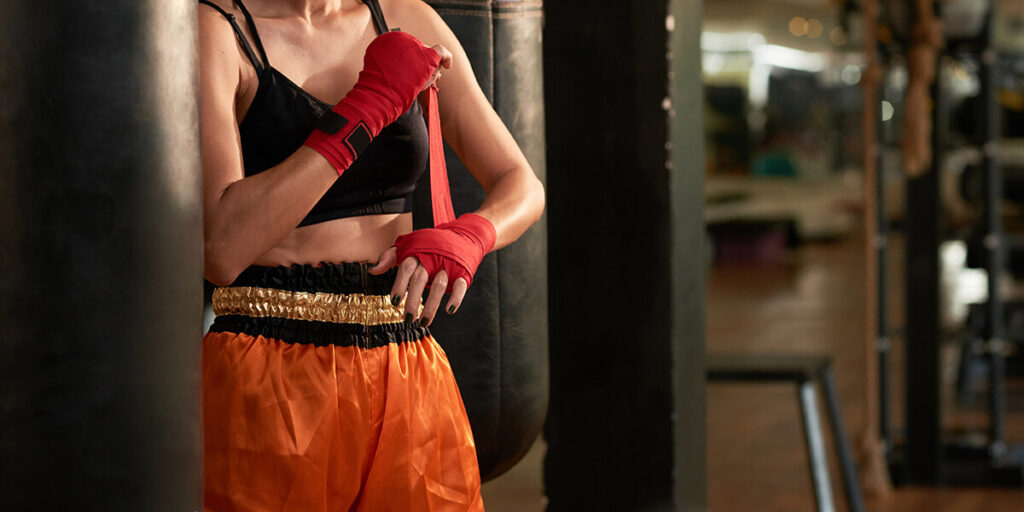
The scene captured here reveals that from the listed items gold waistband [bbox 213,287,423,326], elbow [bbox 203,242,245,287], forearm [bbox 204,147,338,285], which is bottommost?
gold waistband [bbox 213,287,423,326]

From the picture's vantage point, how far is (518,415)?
4.56 feet

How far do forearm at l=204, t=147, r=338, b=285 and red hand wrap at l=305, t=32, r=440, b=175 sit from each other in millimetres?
18

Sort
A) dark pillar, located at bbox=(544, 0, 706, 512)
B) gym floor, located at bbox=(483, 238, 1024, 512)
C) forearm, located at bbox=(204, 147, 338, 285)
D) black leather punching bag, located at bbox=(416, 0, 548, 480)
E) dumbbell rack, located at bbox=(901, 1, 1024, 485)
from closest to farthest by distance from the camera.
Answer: forearm, located at bbox=(204, 147, 338, 285), black leather punching bag, located at bbox=(416, 0, 548, 480), dark pillar, located at bbox=(544, 0, 706, 512), gym floor, located at bbox=(483, 238, 1024, 512), dumbbell rack, located at bbox=(901, 1, 1024, 485)

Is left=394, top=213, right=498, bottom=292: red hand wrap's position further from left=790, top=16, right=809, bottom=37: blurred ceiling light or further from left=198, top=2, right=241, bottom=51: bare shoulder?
left=790, top=16, right=809, bottom=37: blurred ceiling light

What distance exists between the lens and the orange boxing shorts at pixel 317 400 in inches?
39.2

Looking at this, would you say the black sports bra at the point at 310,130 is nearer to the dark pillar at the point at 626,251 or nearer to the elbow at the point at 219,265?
the elbow at the point at 219,265

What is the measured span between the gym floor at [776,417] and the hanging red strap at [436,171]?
0.59 metres

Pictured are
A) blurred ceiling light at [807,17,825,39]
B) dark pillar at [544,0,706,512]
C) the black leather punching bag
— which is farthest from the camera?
blurred ceiling light at [807,17,825,39]

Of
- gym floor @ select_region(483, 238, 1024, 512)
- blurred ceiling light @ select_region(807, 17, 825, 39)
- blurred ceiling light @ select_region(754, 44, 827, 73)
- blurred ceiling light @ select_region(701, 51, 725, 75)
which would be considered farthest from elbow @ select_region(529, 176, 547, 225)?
blurred ceiling light @ select_region(807, 17, 825, 39)

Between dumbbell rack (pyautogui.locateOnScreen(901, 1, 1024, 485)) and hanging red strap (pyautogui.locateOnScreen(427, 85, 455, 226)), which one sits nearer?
hanging red strap (pyautogui.locateOnScreen(427, 85, 455, 226))

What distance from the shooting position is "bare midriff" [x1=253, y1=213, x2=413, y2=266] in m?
1.00

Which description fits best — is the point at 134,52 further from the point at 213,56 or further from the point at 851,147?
the point at 851,147

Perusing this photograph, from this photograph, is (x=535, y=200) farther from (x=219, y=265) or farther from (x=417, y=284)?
(x=219, y=265)

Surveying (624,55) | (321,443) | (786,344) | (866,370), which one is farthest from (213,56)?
(786,344)
